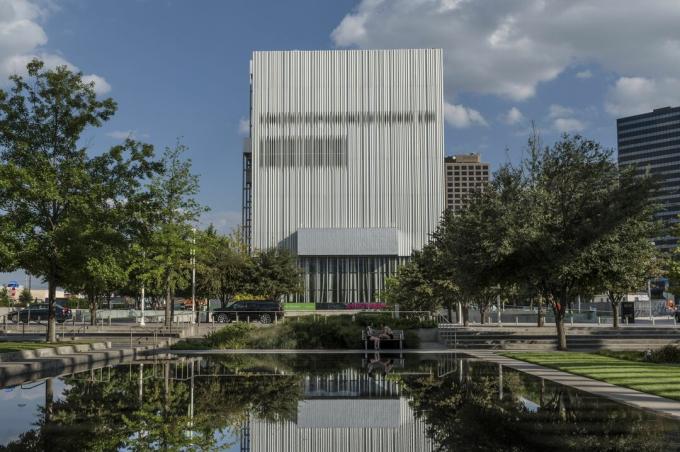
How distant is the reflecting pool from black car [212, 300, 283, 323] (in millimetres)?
27217

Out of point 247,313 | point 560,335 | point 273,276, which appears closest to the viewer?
point 560,335

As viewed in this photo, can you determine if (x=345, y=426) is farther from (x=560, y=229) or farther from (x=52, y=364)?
(x=560, y=229)

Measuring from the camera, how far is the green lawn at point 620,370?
1520cm

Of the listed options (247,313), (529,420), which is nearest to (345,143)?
(247,313)

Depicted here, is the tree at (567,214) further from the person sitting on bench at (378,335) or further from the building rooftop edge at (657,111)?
the building rooftop edge at (657,111)

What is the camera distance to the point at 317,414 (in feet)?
38.7

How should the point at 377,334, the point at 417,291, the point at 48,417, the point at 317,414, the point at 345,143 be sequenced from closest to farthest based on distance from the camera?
the point at 48,417 < the point at 317,414 < the point at 377,334 < the point at 417,291 < the point at 345,143

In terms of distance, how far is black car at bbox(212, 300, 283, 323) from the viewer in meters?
46.1

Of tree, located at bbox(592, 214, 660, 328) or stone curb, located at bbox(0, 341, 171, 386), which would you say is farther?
tree, located at bbox(592, 214, 660, 328)

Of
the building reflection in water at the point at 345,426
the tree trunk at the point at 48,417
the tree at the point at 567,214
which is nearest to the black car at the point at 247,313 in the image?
the tree at the point at 567,214

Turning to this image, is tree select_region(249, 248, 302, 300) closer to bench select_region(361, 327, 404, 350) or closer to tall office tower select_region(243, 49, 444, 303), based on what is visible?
tall office tower select_region(243, 49, 444, 303)

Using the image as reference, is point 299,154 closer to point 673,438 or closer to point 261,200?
point 261,200

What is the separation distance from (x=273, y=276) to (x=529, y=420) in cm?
5280

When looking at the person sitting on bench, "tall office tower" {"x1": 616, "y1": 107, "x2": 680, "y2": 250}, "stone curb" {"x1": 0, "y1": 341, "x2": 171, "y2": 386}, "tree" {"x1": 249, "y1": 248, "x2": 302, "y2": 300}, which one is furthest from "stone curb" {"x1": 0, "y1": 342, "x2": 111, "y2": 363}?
"tall office tower" {"x1": 616, "y1": 107, "x2": 680, "y2": 250}
